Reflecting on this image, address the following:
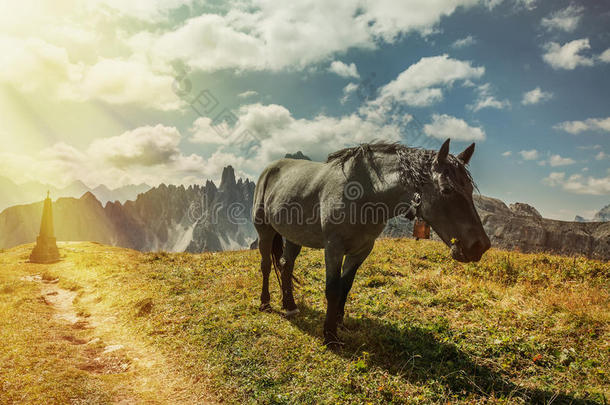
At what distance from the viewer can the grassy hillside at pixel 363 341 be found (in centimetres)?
439

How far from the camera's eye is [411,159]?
474cm

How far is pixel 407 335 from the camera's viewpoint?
5715 millimetres

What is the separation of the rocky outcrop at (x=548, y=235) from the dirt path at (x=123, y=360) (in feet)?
56.0

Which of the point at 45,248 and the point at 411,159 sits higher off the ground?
the point at 411,159

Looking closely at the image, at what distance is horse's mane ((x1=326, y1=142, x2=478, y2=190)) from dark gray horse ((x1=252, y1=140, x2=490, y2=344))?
0.05ft

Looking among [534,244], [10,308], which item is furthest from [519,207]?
[10,308]

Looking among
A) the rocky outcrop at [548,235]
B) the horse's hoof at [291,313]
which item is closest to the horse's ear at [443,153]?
the horse's hoof at [291,313]

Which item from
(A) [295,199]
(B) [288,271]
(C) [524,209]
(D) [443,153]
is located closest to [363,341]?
(B) [288,271]

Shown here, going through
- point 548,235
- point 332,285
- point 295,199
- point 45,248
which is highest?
point 295,199

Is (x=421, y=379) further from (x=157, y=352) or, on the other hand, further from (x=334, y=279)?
(x=157, y=352)

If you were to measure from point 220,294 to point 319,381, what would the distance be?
554 cm

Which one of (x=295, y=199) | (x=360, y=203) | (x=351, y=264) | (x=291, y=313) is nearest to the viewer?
(x=360, y=203)

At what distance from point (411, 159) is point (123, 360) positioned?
7.33 metres

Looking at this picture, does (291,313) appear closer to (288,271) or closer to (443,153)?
(288,271)
